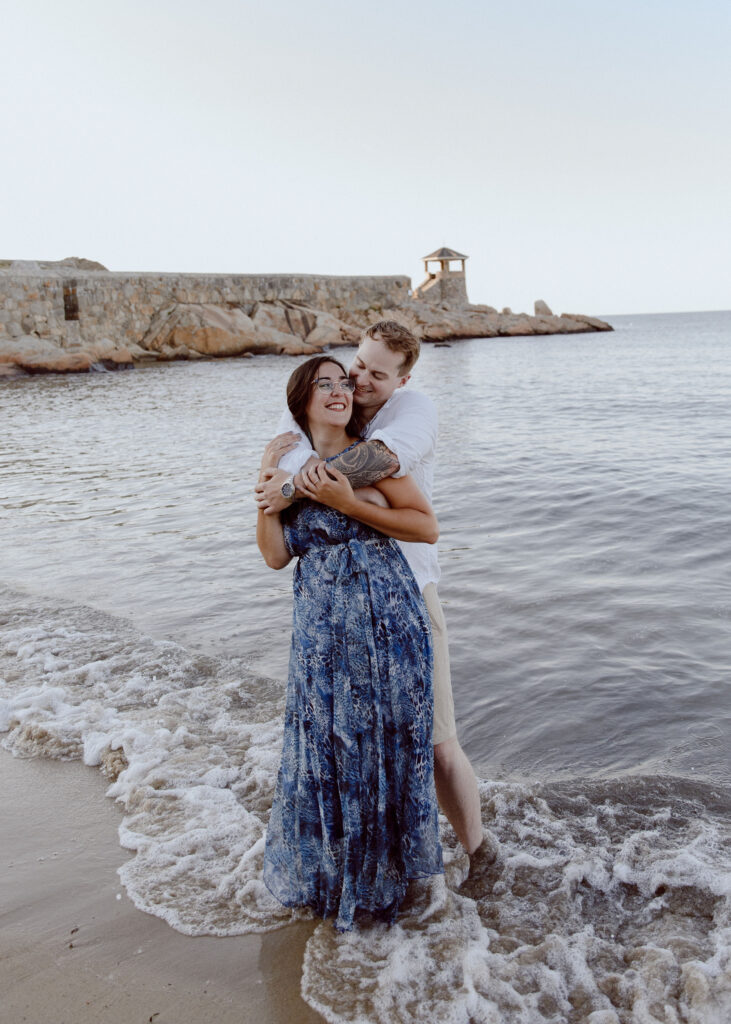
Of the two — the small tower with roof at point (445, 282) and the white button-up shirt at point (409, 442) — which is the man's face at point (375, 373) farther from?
the small tower with roof at point (445, 282)

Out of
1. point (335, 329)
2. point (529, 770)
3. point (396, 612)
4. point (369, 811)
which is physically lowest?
point (529, 770)

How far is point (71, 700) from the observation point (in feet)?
13.8

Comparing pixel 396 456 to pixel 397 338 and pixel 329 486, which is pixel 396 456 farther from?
pixel 397 338

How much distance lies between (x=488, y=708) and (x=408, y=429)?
2.27 metres

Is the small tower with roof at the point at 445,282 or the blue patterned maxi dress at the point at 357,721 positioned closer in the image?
the blue patterned maxi dress at the point at 357,721

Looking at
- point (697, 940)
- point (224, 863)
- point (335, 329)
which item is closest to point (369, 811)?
point (224, 863)

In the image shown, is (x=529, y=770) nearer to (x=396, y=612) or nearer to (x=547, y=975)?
(x=547, y=975)

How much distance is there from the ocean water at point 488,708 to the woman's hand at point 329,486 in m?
1.25

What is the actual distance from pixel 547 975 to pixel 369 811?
634mm

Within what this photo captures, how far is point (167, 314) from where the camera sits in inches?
1490

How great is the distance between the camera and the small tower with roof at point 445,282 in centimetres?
6406

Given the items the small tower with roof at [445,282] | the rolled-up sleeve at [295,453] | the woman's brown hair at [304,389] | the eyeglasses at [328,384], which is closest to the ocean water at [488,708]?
the rolled-up sleeve at [295,453]

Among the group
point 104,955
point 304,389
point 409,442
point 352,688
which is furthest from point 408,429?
point 104,955

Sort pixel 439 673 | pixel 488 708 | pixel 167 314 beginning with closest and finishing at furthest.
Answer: pixel 439 673 < pixel 488 708 < pixel 167 314
